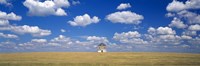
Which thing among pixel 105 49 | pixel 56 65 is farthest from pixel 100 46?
pixel 56 65

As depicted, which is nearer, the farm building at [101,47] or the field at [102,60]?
the field at [102,60]

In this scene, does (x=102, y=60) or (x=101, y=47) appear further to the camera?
(x=101, y=47)

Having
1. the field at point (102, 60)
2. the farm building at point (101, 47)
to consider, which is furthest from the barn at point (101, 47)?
the field at point (102, 60)

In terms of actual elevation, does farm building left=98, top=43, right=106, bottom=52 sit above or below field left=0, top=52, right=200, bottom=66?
above

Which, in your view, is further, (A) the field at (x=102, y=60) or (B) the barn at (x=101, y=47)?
(B) the barn at (x=101, y=47)

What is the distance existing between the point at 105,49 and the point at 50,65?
240 ft

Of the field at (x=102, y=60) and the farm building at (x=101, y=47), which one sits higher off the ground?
the farm building at (x=101, y=47)

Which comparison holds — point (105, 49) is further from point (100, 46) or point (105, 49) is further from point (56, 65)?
point (56, 65)

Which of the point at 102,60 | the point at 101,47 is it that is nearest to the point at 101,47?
the point at 101,47

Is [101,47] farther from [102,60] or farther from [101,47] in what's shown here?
[102,60]

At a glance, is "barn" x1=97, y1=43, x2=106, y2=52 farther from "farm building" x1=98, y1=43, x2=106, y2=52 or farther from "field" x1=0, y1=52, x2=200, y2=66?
"field" x1=0, y1=52, x2=200, y2=66

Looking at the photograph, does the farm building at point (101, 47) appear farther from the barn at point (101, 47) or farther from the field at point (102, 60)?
the field at point (102, 60)

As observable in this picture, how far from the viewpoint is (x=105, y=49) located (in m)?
124

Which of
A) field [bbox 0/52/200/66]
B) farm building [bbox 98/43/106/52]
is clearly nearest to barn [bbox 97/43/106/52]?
farm building [bbox 98/43/106/52]
